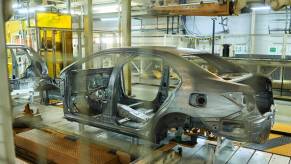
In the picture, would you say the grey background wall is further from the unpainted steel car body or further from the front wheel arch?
the front wheel arch

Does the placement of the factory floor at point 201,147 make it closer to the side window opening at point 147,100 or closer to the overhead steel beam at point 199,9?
the side window opening at point 147,100

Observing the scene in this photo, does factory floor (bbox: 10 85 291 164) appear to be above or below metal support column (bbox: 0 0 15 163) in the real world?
below

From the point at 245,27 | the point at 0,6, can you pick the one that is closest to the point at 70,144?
the point at 0,6

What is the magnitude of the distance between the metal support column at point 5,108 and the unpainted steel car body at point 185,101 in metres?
1.23

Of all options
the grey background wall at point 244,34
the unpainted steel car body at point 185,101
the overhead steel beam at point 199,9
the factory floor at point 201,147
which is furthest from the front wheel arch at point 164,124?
the grey background wall at point 244,34

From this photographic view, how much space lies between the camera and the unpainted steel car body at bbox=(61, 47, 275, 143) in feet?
8.25

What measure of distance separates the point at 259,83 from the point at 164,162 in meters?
1.53

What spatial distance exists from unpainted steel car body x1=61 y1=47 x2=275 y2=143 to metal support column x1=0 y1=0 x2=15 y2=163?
123 cm

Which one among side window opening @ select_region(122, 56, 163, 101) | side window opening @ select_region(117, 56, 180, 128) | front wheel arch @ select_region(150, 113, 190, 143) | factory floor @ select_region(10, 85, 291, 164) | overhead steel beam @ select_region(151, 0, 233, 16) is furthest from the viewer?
overhead steel beam @ select_region(151, 0, 233, 16)

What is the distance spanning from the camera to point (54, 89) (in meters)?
4.59

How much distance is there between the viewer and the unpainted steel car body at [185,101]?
99.0 inches

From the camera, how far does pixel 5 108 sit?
2.16 feet

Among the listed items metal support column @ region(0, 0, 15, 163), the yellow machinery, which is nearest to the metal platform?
metal support column @ region(0, 0, 15, 163)

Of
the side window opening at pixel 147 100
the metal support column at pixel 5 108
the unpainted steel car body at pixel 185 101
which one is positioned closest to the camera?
the metal support column at pixel 5 108
